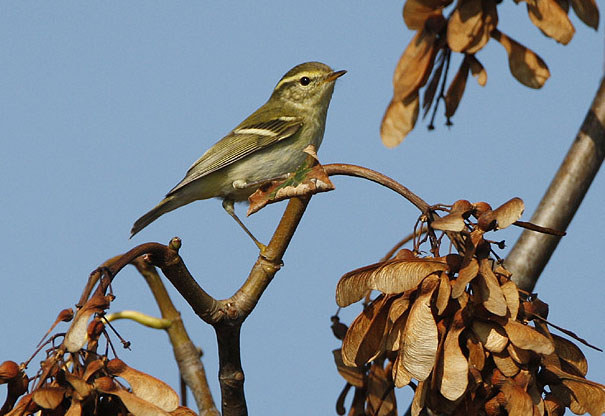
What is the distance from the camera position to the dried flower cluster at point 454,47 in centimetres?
256

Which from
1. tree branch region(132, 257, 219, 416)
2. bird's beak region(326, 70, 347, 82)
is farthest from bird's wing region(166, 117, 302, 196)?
tree branch region(132, 257, 219, 416)

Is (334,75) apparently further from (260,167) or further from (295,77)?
(260,167)

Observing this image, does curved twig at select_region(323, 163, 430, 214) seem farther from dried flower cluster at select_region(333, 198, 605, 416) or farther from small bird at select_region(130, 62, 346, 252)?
small bird at select_region(130, 62, 346, 252)

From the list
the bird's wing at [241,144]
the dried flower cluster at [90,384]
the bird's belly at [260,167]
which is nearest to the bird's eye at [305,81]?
the bird's wing at [241,144]

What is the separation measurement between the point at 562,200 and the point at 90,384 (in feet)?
9.22

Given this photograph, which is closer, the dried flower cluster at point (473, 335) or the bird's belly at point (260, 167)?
the dried flower cluster at point (473, 335)

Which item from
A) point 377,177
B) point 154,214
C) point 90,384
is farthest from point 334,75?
point 90,384

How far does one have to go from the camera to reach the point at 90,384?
Result: 2363 millimetres

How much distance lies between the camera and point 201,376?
14.8 ft

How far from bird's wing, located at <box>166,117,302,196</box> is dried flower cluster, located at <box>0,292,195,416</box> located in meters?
5.05

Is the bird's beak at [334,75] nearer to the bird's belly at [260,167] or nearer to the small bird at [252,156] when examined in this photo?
the small bird at [252,156]

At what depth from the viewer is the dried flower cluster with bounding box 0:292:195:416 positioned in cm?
231

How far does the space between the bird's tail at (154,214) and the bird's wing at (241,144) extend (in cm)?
9

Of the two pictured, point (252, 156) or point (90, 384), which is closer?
point (90, 384)
